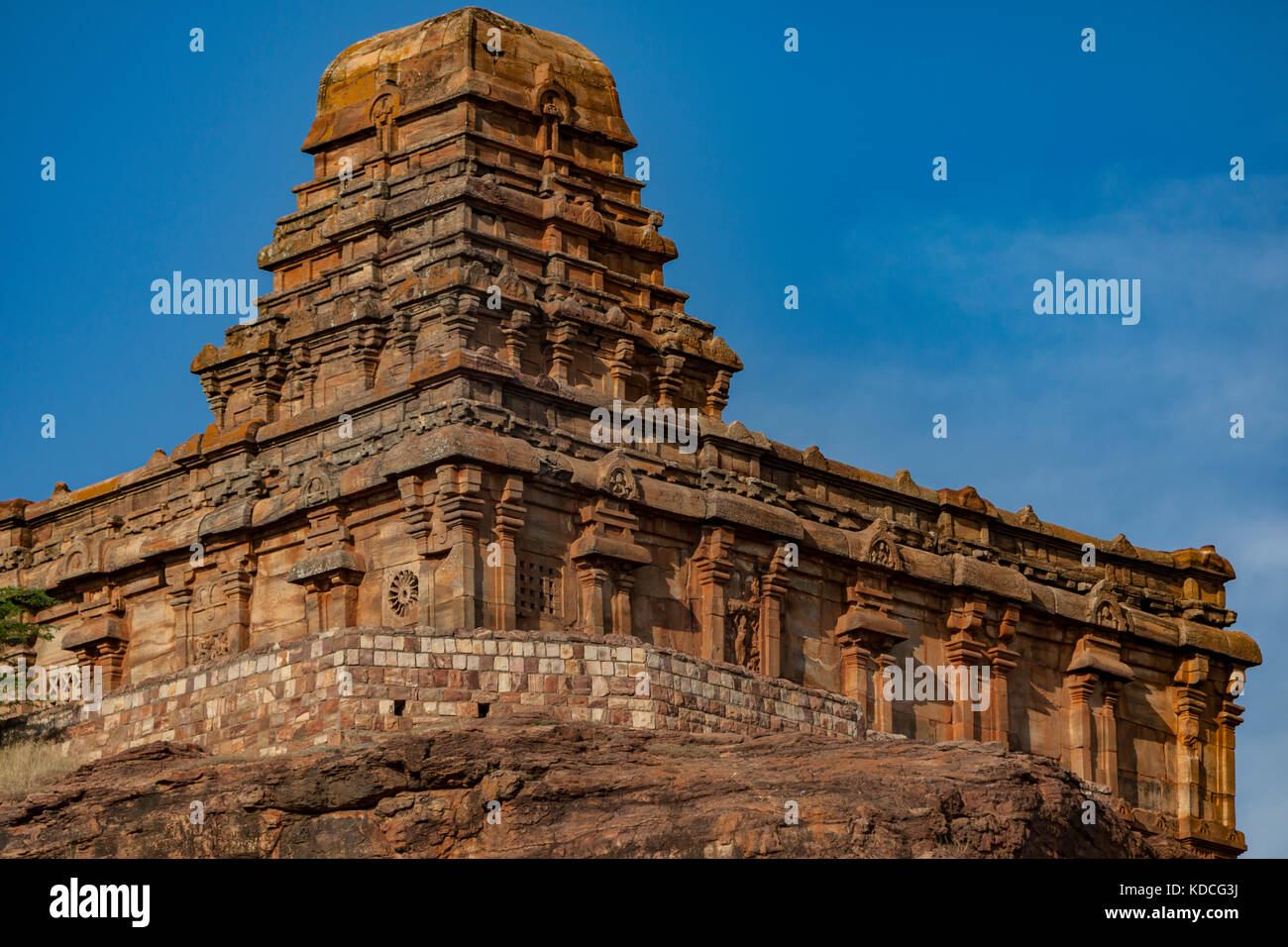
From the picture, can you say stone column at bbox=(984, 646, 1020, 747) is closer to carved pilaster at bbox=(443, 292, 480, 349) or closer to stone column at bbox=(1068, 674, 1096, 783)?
stone column at bbox=(1068, 674, 1096, 783)

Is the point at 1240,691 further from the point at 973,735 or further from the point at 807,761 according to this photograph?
the point at 807,761

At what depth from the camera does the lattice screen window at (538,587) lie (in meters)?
54.5

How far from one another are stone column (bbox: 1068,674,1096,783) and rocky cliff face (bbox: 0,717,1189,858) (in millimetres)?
19004

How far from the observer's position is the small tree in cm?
5628

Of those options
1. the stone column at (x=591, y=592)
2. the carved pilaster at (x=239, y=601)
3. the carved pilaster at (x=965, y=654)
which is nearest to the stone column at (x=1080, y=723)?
the carved pilaster at (x=965, y=654)

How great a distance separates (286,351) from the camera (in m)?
61.6

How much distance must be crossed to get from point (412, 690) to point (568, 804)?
550 cm

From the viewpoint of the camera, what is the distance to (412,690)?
46.5 m

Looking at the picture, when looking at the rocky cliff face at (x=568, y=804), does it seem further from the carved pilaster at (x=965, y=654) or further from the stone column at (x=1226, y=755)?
the stone column at (x=1226, y=755)

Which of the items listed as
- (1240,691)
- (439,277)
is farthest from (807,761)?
(1240,691)

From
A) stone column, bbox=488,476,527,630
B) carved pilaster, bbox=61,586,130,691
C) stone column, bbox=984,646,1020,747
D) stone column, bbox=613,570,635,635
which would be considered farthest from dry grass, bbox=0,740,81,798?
stone column, bbox=984,646,1020,747

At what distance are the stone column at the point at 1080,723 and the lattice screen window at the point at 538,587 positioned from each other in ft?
46.0

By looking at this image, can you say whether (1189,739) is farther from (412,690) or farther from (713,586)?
(412,690)

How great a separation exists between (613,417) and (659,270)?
268 inches
